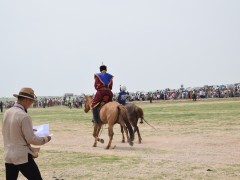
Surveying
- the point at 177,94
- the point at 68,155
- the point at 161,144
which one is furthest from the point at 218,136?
the point at 177,94

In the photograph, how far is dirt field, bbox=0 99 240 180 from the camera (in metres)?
10.4

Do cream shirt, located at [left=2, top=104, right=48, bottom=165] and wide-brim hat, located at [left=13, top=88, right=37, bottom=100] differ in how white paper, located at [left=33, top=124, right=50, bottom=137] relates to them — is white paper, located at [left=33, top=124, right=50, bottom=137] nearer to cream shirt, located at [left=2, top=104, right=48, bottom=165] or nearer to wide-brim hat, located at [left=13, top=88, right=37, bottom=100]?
cream shirt, located at [left=2, top=104, right=48, bottom=165]

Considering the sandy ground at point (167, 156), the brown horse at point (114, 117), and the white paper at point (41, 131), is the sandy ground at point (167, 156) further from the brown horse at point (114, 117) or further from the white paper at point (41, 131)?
the white paper at point (41, 131)

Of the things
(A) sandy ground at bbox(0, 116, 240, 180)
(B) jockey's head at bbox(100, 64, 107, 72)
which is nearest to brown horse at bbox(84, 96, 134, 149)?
(A) sandy ground at bbox(0, 116, 240, 180)

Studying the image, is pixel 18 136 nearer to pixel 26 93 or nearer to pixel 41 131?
pixel 41 131

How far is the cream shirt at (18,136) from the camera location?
6699 millimetres

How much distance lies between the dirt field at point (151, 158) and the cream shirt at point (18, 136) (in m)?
3.60

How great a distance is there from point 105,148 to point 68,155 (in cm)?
228

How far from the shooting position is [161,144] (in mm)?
16688

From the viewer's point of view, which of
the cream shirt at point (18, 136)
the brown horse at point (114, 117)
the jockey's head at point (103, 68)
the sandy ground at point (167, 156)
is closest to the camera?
the cream shirt at point (18, 136)

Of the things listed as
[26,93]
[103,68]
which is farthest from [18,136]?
[103,68]

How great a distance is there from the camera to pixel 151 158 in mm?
12922

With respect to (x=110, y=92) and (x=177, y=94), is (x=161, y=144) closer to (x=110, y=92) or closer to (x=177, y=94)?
(x=110, y=92)

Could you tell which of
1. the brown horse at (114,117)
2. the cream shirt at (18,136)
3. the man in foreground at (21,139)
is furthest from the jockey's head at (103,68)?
the cream shirt at (18,136)
